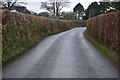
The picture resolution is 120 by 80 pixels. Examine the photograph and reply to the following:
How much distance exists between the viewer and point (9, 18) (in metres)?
11.6

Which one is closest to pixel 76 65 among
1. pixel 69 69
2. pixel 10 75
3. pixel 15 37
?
pixel 69 69

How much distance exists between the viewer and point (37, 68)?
8.15m

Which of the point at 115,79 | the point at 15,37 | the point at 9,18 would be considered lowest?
the point at 115,79

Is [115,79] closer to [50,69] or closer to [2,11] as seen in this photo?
[50,69]

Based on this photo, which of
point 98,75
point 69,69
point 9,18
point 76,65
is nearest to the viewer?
point 98,75

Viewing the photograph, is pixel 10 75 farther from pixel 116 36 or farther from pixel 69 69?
pixel 116 36

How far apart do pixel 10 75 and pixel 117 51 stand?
5.39m

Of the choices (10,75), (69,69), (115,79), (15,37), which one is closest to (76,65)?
(69,69)

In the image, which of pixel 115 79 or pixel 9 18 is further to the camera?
pixel 9 18

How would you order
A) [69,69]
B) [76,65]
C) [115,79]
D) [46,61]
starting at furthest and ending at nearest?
[46,61] → [76,65] → [69,69] → [115,79]

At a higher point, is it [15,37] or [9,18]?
[9,18]

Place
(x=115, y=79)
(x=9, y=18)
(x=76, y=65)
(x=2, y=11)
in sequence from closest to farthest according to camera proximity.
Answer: (x=115, y=79) → (x=76, y=65) → (x=2, y=11) → (x=9, y=18)

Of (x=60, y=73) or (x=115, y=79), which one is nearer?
(x=115, y=79)

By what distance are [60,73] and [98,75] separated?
136 centimetres
